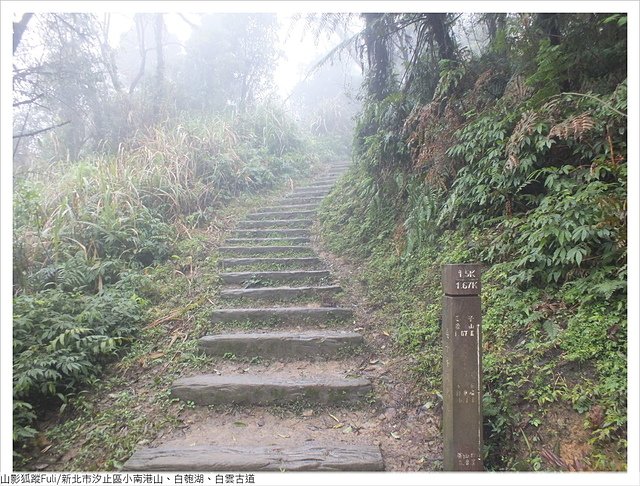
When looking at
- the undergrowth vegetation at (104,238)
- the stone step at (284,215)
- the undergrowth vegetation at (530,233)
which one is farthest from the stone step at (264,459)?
the stone step at (284,215)

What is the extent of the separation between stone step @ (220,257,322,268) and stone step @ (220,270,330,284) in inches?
14.8

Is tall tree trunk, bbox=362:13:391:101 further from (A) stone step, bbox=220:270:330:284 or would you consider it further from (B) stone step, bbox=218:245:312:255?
(A) stone step, bbox=220:270:330:284

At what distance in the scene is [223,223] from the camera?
662 cm

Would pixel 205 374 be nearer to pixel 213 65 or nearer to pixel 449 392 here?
pixel 449 392

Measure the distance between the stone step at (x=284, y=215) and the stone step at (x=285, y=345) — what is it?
3.76 meters

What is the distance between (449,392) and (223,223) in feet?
17.2

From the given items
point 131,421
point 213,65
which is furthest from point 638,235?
point 213,65

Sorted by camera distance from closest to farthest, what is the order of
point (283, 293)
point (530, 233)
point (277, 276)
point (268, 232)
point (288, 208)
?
point (530, 233)
point (283, 293)
point (277, 276)
point (268, 232)
point (288, 208)

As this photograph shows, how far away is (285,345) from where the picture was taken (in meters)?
3.48

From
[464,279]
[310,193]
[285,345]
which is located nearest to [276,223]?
[310,193]

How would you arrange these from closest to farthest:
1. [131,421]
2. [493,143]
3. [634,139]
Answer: [634,139] → [131,421] → [493,143]

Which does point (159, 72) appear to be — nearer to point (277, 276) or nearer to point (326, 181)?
point (326, 181)

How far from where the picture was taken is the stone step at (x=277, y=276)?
15.7 feet

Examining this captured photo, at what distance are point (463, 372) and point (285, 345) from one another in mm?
1775
